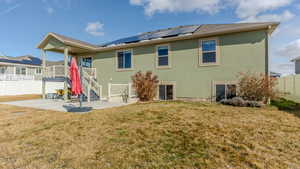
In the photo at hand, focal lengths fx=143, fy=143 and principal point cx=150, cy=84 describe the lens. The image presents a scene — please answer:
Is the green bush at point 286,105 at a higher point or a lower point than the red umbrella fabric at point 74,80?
lower

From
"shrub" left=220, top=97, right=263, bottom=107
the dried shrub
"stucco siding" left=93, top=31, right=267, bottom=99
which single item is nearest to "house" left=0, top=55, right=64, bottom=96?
"stucco siding" left=93, top=31, right=267, bottom=99

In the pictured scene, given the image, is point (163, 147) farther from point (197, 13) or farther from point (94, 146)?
point (197, 13)

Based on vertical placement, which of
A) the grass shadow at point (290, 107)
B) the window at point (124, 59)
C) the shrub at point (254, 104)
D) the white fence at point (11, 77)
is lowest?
the grass shadow at point (290, 107)

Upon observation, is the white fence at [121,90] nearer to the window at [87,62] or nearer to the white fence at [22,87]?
the window at [87,62]

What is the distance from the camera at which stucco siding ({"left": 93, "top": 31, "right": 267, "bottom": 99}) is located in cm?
812

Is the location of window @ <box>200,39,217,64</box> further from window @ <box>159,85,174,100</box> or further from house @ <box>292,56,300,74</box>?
house @ <box>292,56,300,74</box>

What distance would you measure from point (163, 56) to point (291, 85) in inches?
347

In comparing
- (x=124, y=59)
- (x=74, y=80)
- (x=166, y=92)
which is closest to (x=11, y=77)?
(x=124, y=59)

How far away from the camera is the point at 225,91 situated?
8758 mm

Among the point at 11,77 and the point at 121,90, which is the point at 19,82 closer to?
the point at 11,77

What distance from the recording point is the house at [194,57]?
8.15m

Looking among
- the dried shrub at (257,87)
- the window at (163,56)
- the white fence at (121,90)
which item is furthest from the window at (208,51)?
the white fence at (121,90)

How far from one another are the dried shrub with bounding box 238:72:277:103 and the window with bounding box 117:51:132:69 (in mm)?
7924

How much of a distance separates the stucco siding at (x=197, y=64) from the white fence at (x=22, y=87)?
43.1ft
